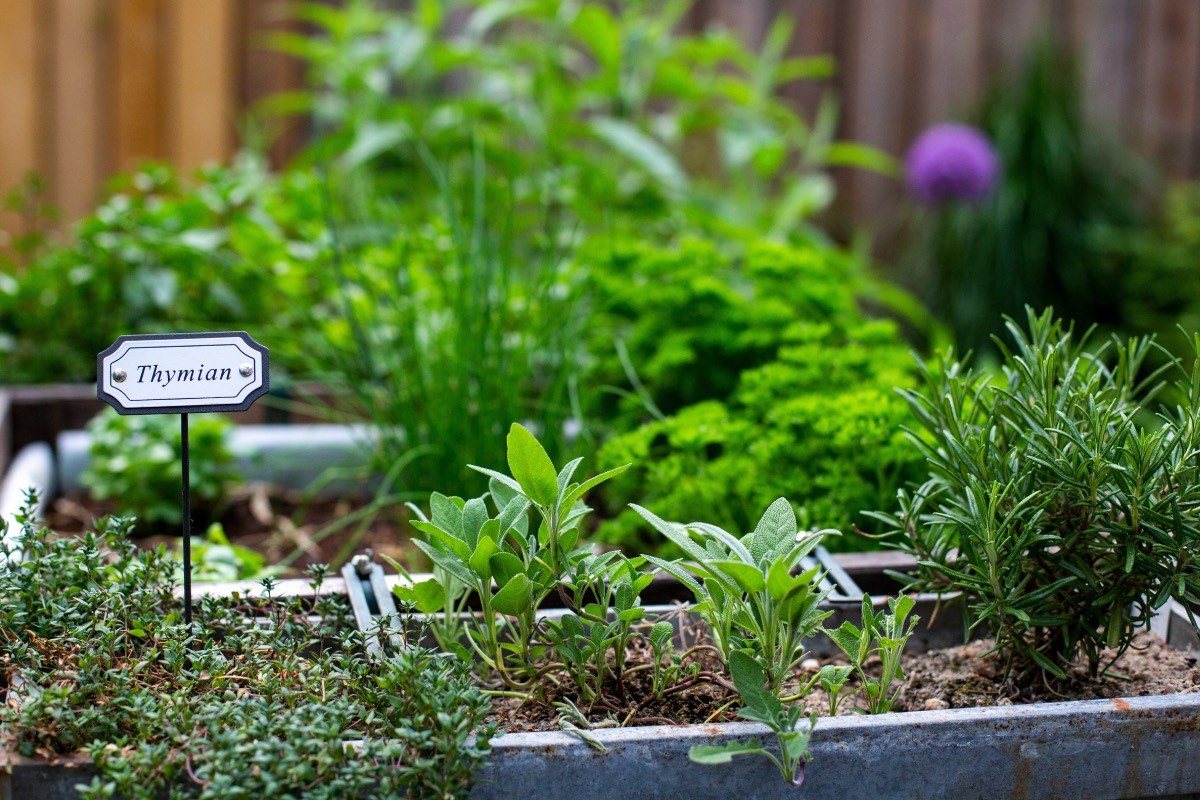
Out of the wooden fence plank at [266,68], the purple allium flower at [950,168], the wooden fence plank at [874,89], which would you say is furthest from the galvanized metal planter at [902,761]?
the wooden fence plank at [874,89]

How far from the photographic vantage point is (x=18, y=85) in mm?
Result: 3533

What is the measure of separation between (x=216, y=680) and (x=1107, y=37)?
4.80 metres

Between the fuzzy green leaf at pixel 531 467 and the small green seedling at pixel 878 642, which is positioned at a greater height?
the fuzzy green leaf at pixel 531 467

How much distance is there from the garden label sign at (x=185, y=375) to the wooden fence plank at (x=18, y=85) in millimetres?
2839

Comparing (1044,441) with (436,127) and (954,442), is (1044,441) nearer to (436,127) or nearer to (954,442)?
(954,442)

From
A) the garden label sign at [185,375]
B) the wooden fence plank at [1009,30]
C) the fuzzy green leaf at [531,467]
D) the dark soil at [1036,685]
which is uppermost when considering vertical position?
the wooden fence plank at [1009,30]

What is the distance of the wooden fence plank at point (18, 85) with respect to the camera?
3.51 m

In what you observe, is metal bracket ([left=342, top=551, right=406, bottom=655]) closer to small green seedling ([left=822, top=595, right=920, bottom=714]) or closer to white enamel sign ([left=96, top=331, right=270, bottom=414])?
white enamel sign ([left=96, top=331, right=270, bottom=414])

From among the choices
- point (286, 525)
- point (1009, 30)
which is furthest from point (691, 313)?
point (1009, 30)

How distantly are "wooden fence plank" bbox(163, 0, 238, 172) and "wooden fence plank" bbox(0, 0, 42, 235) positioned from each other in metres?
0.38

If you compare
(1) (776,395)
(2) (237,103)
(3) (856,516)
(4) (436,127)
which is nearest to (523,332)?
(1) (776,395)

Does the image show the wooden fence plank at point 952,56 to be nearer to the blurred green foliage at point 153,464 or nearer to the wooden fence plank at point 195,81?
the wooden fence plank at point 195,81

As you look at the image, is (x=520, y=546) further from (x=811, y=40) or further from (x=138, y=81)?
(x=811, y=40)

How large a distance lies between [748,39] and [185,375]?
3.48m
